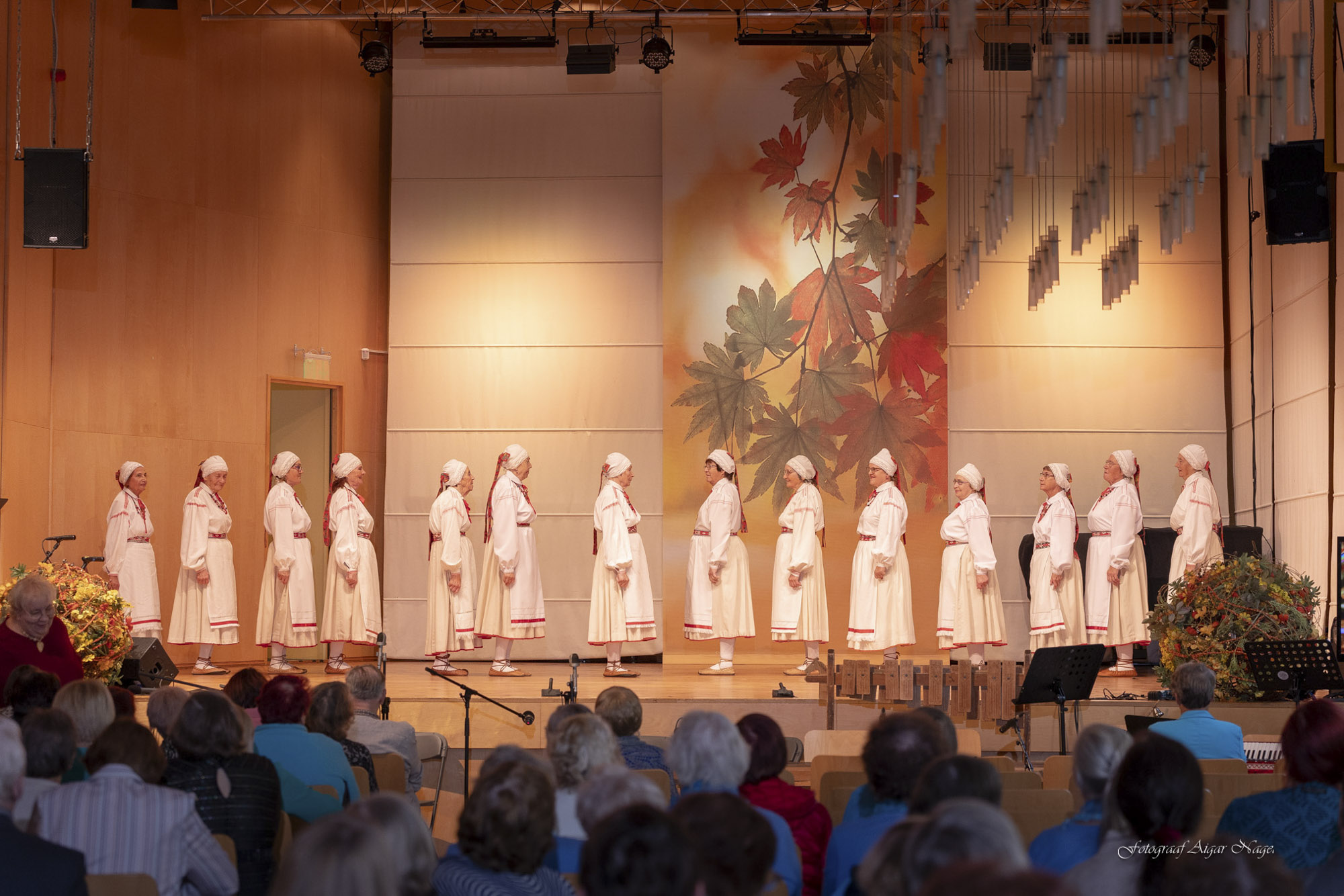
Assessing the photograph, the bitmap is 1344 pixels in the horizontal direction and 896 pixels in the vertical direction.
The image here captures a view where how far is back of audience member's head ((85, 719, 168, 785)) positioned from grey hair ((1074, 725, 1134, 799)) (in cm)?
211

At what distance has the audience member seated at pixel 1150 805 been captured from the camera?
2543 millimetres

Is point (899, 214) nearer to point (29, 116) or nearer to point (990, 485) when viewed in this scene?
point (990, 485)

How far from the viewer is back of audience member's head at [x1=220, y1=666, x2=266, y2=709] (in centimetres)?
480

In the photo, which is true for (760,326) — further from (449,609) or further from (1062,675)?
(1062,675)

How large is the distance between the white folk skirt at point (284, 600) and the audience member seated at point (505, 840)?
342 inches

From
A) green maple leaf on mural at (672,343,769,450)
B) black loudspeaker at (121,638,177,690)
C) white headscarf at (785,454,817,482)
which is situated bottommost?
black loudspeaker at (121,638,177,690)

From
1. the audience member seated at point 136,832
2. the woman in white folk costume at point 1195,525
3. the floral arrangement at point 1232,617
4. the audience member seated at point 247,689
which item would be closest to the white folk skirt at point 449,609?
the floral arrangement at point 1232,617

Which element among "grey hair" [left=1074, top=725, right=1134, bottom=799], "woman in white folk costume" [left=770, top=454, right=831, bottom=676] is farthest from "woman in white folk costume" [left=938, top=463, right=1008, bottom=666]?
"grey hair" [left=1074, top=725, right=1134, bottom=799]

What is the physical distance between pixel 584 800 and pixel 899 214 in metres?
5.42

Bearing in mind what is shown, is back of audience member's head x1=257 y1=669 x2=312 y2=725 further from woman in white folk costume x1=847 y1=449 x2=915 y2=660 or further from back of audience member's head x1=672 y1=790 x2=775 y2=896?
woman in white folk costume x1=847 y1=449 x2=915 y2=660

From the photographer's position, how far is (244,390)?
38.8 ft

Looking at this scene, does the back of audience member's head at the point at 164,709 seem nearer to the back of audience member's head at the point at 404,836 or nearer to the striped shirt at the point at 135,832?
the striped shirt at the point at 135,832

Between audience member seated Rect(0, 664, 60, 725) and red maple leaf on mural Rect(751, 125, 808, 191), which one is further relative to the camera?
red maple leaf on mural Rect(751, 125, 808, 191)

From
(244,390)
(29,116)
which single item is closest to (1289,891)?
(29,116)
